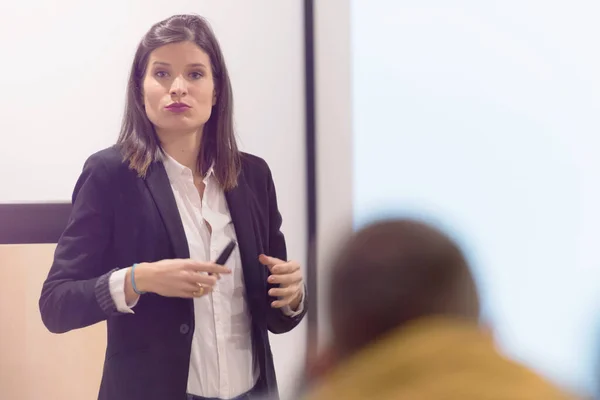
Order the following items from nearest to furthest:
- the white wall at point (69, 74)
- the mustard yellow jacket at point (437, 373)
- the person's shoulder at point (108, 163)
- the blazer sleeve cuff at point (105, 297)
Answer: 1. the mustard yellow jacket at point (437, 373)
2. the blazer sleeve cuff at point (105, 297)
3. the person's shoulder at point (108, 163)
4. the white wall at point (69, 74)

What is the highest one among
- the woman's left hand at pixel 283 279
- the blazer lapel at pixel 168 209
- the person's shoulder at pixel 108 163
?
the person's shoulder at pixel 108 163

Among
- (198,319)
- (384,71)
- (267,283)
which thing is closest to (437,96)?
(384,71)

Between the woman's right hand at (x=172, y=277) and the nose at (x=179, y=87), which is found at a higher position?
the nose at (x=179, y=87)

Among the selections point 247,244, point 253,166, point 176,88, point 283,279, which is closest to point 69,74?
Result: point 176,88

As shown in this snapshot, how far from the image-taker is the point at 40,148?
1677 millimetres

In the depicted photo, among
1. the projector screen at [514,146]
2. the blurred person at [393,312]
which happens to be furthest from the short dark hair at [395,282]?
the projector screen at [514,146]

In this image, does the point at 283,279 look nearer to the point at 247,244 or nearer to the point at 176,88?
the point at 247,244

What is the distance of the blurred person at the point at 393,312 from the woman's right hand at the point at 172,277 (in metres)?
0.70

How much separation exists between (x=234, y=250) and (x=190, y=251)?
10cm

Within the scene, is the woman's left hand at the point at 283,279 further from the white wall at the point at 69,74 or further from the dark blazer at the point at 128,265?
the white wall at the point at 69,74

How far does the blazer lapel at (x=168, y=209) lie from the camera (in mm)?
1321

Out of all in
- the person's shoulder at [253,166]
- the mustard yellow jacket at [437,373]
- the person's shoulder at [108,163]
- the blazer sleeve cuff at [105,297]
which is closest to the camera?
the mustard yellow jacket at [437,373]

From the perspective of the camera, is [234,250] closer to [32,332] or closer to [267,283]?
[267,283]

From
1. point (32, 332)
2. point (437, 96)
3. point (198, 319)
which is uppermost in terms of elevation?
point (437, 96)
